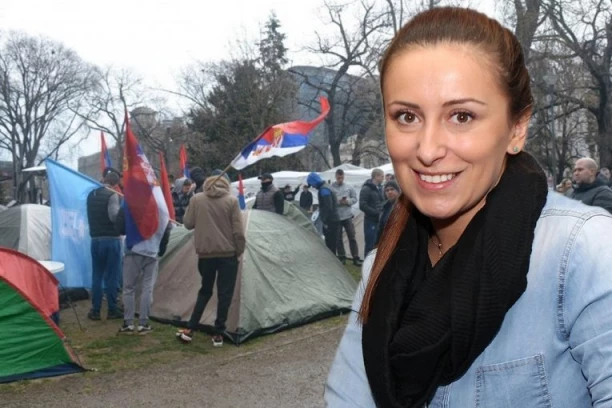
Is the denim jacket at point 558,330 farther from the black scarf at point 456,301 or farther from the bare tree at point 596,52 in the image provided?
the bare tree at point 596,52

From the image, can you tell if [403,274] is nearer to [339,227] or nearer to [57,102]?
[339,227]

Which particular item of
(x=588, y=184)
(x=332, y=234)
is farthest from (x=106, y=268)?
(x=588, y=184)

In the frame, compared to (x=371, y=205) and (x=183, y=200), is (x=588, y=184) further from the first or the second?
(x=183, y=200)

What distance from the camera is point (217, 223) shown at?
7.09 metres

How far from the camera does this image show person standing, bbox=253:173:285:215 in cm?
1139

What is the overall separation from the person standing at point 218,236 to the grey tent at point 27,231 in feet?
12.6

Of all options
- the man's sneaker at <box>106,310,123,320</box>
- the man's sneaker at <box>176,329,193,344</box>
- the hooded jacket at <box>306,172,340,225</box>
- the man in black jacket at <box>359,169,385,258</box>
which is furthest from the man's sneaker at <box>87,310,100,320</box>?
the hooded jacket at <box>306,172,340,225</box>

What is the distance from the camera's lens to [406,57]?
51.8 inches

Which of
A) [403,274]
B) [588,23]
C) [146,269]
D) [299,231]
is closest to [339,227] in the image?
[299,231]

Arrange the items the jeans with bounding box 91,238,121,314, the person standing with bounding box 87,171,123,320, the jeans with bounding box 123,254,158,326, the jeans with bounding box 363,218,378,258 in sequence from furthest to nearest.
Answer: the jeans with bounding box 363,218,378,258 < the jeans with bounding box 91,238,121,314 < the person standing with bounding box 87,171,123,320 < the jeans with bounding box 123,254,158,326

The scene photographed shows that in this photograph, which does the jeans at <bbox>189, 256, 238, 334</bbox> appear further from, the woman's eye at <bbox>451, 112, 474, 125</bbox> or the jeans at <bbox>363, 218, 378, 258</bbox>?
the woman's eye at <bbox>451, 112, 474, 125</bbox>

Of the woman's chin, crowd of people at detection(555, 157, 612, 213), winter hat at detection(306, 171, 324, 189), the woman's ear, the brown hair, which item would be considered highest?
the brown hair

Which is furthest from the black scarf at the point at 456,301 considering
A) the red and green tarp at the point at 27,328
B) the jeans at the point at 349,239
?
the jeans at the point at 349,239

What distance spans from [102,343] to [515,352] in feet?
22.8
